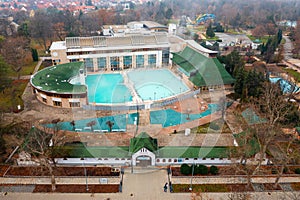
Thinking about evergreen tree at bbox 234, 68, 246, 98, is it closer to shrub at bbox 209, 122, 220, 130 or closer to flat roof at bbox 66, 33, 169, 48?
shrub at bbox 209, 122, 220, 130

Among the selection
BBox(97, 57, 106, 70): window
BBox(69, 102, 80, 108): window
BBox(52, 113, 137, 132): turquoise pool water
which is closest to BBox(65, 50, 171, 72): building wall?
BBox(97, 57, 106, 70): window

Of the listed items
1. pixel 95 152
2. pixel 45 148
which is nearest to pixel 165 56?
pixel 95 152

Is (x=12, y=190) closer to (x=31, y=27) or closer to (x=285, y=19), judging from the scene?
(x=31, y=27)

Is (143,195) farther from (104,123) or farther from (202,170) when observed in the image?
(104,123)

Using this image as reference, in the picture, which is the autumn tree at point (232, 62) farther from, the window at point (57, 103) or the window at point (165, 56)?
the window at point (57, 103)

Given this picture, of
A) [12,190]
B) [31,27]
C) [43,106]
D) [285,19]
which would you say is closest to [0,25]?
[31,27]

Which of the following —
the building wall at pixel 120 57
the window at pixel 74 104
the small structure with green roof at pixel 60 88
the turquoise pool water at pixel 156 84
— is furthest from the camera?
the building wall at pixel 120 57

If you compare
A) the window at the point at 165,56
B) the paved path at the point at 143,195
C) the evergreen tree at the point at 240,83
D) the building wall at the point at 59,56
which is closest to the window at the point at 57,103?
the building wall at the point at 59,56
